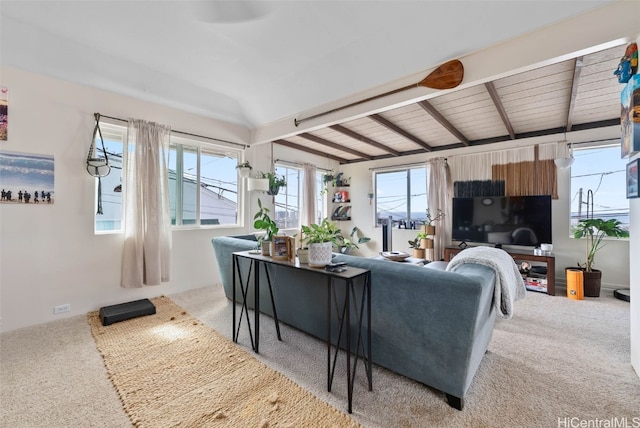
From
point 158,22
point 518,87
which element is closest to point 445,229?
point 518,87

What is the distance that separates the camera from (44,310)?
8.55 feet

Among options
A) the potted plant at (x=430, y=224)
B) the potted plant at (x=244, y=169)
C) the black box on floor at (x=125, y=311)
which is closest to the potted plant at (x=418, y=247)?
the potted plant at (x=430, y=224)

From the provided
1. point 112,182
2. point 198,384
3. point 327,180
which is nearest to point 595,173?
point 327,180

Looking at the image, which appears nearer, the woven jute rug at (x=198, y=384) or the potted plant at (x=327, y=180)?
the woven jute rug at (x=198, y=384)

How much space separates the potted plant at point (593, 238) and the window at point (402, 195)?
2.31 m

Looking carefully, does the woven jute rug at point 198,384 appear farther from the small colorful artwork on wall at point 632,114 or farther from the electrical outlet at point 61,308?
the small colorful artwork on wall at point 632,114

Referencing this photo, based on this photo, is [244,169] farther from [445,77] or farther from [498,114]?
[498,114]

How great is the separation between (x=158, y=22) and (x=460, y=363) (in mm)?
3534

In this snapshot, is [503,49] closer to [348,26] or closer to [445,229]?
[348,26]

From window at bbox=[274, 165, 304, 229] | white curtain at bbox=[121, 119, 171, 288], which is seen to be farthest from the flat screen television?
white curtain at bbox=[121, 119, 171, 288]

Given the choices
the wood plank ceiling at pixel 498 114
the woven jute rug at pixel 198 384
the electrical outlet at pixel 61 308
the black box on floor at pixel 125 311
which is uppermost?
the wood plank ceiling at pixel 498 114

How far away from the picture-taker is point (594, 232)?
11.9 ft

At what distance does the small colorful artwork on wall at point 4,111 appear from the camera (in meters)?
2.40

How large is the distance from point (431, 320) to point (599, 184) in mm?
4287
